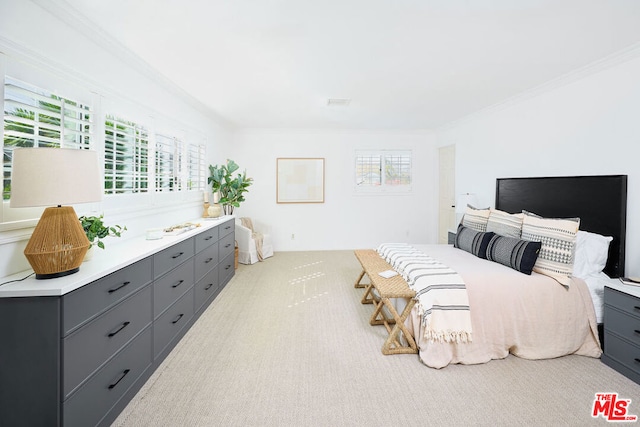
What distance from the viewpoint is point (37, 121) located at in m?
1.71

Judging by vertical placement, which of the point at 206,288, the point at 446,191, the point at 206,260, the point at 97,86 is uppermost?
the point at 97,86

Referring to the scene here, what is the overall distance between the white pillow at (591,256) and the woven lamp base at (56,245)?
3.74m

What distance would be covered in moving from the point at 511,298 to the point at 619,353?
2.61 ft

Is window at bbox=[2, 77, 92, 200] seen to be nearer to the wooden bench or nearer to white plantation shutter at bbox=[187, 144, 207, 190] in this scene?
white plantation shutter at bbox=[187, 144, 207, 190]

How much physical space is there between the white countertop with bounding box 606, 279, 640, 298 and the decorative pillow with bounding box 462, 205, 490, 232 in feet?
4.10

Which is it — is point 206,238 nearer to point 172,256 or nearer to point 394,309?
point 172,256

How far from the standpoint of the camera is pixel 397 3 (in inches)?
72.2

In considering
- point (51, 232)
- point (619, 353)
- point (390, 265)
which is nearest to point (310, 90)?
point (390, 265)

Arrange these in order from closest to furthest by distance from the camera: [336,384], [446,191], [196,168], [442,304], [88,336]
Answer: [88,336]
[336,384]
[442,304]
[196,168]
[446,191]

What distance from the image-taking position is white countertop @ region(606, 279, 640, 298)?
80.0 inches

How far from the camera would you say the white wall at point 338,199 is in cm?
597

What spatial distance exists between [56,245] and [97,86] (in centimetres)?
146

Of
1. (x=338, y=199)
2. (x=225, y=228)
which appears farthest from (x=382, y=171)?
(x=225, y=228)

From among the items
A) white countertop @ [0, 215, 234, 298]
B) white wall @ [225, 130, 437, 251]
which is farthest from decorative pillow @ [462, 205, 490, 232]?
white countertop @ [0, 215, 234, 298]
